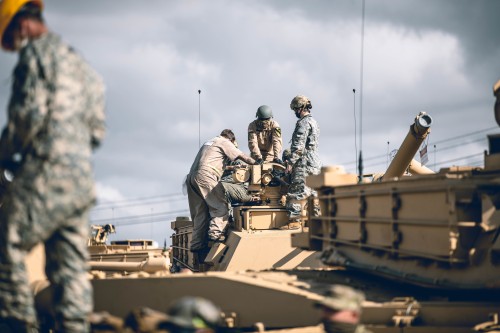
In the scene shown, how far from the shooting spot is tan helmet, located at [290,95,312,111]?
47.0 feet

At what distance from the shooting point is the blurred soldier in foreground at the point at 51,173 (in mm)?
5695

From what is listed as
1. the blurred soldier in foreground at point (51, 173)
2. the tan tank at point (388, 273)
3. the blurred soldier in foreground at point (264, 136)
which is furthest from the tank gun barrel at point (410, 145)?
the blurred soldier in foreground at point (51, 173)

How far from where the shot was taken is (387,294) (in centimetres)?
883

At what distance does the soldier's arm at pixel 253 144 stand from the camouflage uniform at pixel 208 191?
1133 mm

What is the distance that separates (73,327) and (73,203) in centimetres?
79

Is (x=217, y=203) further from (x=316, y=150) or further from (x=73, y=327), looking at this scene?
(x=73, y=327)

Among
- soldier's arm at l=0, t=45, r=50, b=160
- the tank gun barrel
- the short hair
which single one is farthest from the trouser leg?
the short hair

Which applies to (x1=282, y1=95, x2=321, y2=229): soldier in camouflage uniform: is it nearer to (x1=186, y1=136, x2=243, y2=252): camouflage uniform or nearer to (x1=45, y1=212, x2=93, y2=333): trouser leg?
(x1=186, y1=136, x2=243, y2=252): camouflage uniform

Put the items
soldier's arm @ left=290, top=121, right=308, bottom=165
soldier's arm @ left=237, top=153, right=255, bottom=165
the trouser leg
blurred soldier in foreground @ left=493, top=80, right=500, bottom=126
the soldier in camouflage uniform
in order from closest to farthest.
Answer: the trouser leg
blurred soldier in foreground @ left=493, top=80, right=500, bottom=126
the soldier in camouflage uniform
soldier's arm @ left=237, top=153, right=255, bottom=165
soldier's arm @ left=290, top=121, right=308, bottom=165

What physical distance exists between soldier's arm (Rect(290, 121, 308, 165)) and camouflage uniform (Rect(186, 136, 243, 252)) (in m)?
0.81

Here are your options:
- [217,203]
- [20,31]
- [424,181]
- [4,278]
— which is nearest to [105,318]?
[4,278]

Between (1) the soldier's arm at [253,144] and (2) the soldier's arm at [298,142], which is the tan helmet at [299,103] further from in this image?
(1) the soldier's arm at [253,144]

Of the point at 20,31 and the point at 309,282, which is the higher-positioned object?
the point at 20,31

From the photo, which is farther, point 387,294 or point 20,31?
point 387,294
